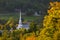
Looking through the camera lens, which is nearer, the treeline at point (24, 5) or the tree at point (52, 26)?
the tree at point (52, 26)

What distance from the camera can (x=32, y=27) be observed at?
11.3 metres

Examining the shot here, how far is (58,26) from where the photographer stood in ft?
28.3

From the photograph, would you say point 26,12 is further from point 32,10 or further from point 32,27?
point 32,27

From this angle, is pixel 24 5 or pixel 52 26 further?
pixel 24 5

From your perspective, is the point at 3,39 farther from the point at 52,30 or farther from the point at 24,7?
the point at 24,7

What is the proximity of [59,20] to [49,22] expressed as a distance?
0.95 ft

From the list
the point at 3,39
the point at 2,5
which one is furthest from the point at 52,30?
the point at 2,5

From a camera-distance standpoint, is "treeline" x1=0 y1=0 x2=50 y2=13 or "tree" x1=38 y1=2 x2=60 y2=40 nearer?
"tree" x1=38 y1=2 x2=60 y2=40

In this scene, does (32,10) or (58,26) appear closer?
(58,26)

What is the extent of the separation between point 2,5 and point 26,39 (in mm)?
28335

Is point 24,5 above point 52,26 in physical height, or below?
below

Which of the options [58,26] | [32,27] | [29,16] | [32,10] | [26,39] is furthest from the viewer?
[32,10]

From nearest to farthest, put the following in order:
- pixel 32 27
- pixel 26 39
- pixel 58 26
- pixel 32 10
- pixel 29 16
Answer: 1. pixel 58 26
2. pixel 26 39
3. pixel 32 27
4. pixel 29 16
5. pixel 32 10

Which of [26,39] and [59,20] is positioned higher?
[59,20]
